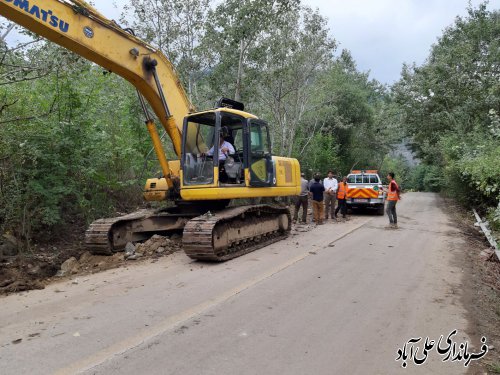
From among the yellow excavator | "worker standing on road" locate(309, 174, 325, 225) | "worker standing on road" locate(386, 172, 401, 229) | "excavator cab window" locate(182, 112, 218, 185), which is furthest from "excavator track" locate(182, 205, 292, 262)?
"worker standing on road" locate(386, 172, 401, 229)

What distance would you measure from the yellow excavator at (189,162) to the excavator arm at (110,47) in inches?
0.7

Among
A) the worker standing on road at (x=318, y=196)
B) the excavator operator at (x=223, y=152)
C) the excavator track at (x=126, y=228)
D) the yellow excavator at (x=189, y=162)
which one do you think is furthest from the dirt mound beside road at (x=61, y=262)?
the worker standing on road at (x=318, y=196)

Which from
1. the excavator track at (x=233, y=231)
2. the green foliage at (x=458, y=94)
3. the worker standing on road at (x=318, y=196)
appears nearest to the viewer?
the excavator track at (x=233, y=231)

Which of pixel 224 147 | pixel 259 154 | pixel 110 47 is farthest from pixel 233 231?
pixel 110 47

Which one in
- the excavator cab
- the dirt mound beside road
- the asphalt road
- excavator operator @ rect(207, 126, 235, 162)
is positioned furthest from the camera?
excavator operator @ rect(207, 126, 235, 162)

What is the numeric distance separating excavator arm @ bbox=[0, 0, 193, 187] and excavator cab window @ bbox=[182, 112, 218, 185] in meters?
0.29

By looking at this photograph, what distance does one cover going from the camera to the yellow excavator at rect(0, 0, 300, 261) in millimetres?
7168

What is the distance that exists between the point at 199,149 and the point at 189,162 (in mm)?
469

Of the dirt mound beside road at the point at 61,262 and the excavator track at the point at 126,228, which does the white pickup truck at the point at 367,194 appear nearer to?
the excavator track at the point at 126,228

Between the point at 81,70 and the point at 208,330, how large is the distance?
710cm

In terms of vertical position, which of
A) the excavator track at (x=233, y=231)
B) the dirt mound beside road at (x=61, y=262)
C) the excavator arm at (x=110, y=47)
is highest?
the excavator arm at (x=110, y=47)

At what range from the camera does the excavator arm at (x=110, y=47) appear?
5889mm

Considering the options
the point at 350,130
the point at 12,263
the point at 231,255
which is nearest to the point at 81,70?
the point at 12,263

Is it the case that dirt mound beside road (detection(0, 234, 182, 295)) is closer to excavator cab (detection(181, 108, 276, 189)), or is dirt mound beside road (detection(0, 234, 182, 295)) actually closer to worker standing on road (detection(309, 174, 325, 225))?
excavator cab (detection(181, 108, 276, 189))
